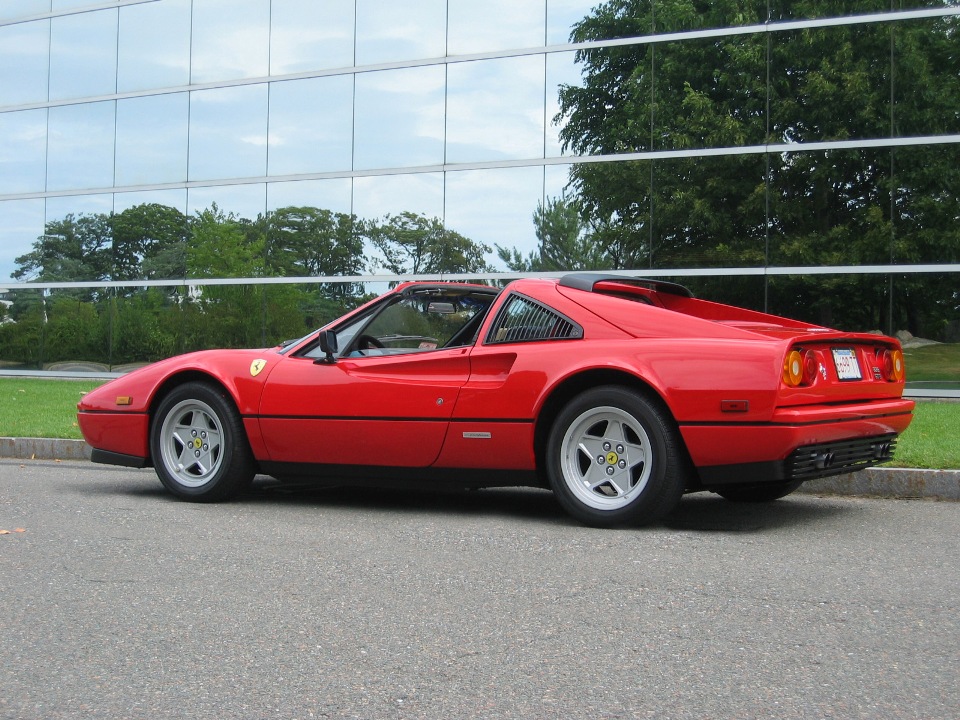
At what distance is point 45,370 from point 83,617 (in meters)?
19.7

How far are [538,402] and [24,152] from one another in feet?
66.6

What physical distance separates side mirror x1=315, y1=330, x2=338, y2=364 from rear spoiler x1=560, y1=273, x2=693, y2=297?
4.37ft

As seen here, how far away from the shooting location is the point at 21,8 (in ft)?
77.5

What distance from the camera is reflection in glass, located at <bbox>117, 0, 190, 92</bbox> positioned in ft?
70.4

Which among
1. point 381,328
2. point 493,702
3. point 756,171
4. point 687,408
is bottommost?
point 493,702

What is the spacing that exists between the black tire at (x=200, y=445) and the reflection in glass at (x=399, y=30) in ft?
43.0

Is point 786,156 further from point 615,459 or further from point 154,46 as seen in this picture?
point 154,46

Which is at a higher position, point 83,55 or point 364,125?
point 83,55

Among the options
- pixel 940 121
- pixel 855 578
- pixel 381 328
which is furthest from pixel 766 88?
pixel 855 578

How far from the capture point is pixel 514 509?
→ 653 centimetres

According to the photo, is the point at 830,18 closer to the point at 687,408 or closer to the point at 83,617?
the point at 687,408

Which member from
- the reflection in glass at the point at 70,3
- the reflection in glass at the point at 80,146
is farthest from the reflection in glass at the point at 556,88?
the reflection in glass at the point at 70,3

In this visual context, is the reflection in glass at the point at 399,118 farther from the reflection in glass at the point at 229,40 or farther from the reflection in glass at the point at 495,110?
the reflection in glass at the point at 229,40

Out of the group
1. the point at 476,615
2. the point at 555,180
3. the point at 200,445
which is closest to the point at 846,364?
the point at 476,615
